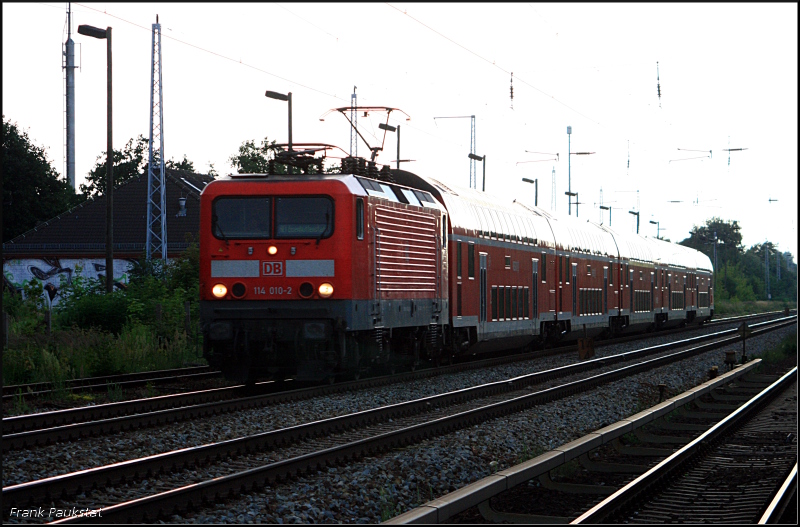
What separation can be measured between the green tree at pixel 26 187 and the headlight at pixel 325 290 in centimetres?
4487

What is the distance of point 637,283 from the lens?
37.0 metres

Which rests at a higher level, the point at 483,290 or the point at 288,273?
the point at 288,273

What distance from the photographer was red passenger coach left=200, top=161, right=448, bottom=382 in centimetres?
1466

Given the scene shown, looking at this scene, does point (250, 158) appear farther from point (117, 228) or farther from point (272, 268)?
point (272, 268)

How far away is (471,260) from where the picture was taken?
816 inches

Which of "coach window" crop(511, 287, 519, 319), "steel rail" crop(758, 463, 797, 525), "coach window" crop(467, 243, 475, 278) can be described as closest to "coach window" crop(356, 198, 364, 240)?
"coach window" crop(467, 243, 475, 278)

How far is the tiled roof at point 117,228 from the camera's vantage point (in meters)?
51.5

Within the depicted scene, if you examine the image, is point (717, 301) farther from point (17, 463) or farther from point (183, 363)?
point (17, 463)

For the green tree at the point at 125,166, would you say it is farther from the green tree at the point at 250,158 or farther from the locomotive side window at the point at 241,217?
the locomotive side window at the point at 241,217

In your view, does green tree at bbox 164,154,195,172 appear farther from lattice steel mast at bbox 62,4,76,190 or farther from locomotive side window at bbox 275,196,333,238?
locomotive side window at bbox 275,196,333,238

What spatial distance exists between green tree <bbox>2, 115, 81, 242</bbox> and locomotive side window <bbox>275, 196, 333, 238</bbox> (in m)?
44.2

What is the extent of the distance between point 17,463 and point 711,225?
454 feet

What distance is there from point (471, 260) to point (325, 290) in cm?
661

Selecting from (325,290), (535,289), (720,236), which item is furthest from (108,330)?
(720,236)
